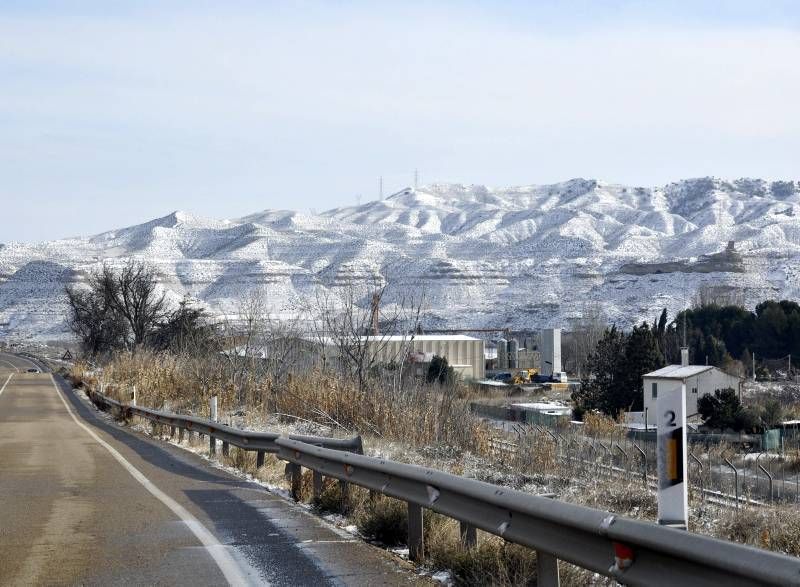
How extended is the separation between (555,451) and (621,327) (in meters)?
121

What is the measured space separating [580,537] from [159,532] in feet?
16.6

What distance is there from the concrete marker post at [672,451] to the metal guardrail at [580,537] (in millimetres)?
230

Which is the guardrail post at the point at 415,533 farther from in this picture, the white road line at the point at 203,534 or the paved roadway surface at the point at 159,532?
the white road line at the point at 203,534

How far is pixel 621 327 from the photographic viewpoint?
450 feet

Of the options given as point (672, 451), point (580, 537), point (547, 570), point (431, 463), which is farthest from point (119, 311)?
point (672, 451)

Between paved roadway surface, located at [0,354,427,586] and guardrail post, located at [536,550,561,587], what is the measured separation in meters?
1.44

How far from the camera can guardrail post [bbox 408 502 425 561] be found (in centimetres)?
891

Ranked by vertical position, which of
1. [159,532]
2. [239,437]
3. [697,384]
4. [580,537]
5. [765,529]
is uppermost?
[580,537]

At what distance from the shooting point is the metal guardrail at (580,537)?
15.4ft

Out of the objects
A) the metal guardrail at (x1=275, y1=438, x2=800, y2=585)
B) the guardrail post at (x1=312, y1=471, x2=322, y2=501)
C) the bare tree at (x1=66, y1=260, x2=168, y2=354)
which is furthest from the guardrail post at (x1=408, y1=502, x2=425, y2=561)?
the bare tree at (x1=66, y1=260, x2=168, y2=354)

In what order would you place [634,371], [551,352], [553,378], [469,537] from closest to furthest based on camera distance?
[469,537], [634,371], [553,378], [551,352]

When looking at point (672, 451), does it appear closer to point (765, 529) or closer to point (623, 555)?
point (623, 555)

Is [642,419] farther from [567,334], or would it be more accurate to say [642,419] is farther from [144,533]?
[567,334]

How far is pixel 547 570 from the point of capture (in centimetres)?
679
